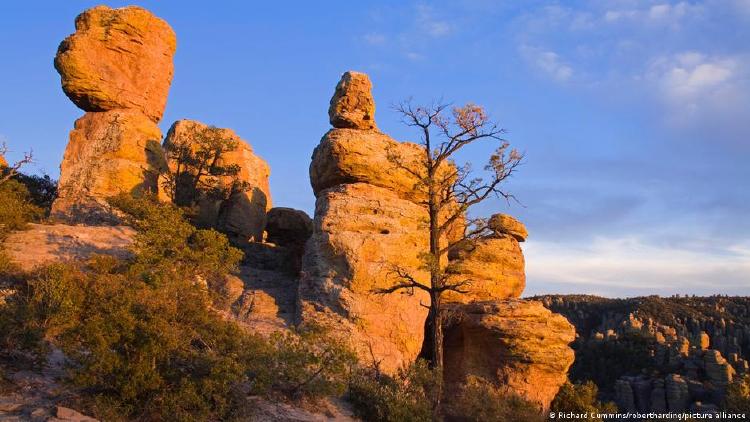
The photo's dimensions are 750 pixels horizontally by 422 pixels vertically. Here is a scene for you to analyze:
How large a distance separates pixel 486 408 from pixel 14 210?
55.7 ft

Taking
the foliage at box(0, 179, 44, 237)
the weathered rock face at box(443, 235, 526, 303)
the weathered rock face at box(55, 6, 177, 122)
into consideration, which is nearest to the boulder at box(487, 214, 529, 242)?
the weathered rock face at box(443, 235, 526, 303)

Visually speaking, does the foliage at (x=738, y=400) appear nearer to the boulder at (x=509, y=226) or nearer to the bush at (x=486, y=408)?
the boulder at (x=509, y=226)

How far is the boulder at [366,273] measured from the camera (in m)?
18.0

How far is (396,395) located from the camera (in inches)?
549

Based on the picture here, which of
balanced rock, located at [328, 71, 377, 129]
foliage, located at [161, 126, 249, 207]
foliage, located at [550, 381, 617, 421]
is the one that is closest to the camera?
foliage, located at [550, 381, 617, 421]

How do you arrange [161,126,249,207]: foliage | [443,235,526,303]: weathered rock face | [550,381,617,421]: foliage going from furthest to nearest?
[161,126,249,207]: foliage → [443,235,526,303]: weathered rock face → [550,381,617,421]: foliage

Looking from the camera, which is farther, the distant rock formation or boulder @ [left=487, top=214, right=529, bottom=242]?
the distant rock formation

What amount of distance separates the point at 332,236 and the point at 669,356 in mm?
45488

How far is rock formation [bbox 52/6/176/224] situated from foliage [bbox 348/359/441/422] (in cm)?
1410

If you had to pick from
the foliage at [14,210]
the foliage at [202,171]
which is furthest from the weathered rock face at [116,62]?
the foliage at [14,210]

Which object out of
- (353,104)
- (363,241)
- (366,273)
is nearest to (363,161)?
(353,104)

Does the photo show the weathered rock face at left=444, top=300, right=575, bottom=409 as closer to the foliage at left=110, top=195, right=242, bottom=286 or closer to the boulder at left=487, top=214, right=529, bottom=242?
the boulder at left=487, top=214, right=529, bottom=242

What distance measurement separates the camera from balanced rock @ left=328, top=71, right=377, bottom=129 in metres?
22.5

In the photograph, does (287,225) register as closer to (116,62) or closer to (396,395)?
(116,62)
